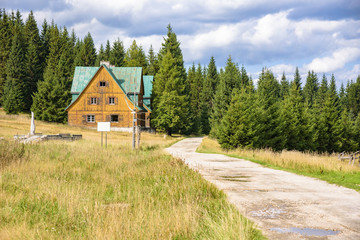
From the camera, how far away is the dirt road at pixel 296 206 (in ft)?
16.5

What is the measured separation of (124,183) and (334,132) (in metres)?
47.1

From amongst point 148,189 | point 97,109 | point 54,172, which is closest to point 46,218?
point 148,189

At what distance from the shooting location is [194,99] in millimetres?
80375

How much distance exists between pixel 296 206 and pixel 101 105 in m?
41.8

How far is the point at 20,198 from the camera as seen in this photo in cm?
723

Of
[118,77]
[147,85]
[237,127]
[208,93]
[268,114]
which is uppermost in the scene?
[208,93]

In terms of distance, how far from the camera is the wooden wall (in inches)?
1785

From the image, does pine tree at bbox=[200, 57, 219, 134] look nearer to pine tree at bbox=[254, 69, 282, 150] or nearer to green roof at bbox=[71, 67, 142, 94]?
green roof at bbox=[71, 67, 142, 94]

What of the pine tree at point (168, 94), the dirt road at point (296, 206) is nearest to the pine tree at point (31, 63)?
the pine tree at point (168, 94)

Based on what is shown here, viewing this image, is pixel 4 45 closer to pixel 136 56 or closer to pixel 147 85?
pixel 136 56

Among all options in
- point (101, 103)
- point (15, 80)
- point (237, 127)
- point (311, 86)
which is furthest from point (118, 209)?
point (311, 86)

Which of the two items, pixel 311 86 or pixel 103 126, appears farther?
pixel 311 86

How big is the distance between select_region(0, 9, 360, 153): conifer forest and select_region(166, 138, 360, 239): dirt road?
1751 cm

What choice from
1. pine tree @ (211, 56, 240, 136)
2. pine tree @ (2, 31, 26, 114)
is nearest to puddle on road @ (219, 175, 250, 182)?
pine tree @ (211, 56, 240, 136)
